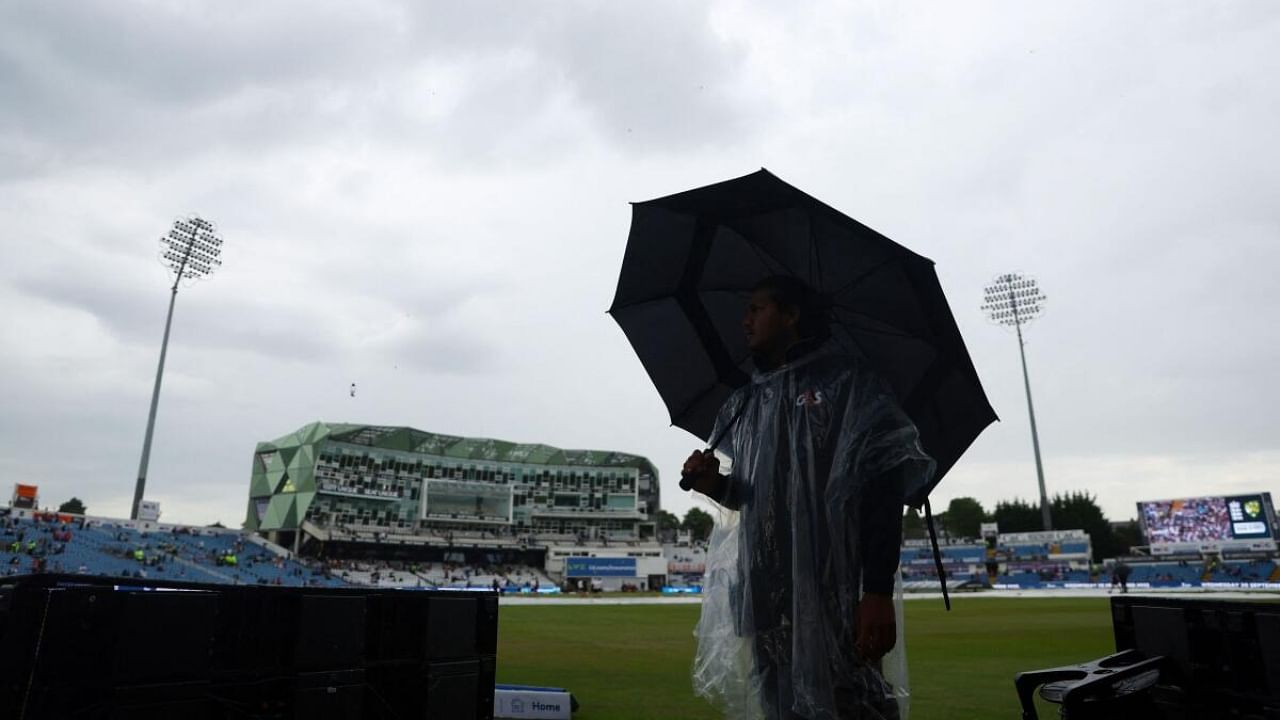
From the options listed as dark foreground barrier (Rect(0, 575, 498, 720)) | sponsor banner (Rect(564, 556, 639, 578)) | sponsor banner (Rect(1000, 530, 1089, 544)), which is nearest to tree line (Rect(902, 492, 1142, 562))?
sponsor banner (Rect(1000, 530, 1089, 544))

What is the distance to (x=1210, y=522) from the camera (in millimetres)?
52875

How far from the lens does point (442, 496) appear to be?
83.2m

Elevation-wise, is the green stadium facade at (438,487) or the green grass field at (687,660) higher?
the green stadium facade at (438,487)

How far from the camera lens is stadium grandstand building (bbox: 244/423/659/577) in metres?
77.3

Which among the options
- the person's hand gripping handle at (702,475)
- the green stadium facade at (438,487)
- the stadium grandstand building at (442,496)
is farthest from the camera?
the green stadium facade at (438,487)

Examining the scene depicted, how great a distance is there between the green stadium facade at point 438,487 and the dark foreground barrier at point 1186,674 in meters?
80.1

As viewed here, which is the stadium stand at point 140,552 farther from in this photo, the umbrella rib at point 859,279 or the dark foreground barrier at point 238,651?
the umbrella rib at point 859,279

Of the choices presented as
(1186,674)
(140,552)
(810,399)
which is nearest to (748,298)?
(810,399)

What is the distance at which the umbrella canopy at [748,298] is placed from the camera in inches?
123

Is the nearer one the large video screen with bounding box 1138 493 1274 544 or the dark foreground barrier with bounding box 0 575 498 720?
the dark foreground barrier with bounding box 0 575 498 720

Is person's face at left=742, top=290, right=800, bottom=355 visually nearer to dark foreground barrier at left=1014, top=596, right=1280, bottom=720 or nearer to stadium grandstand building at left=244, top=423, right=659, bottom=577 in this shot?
dark foreground barrier at left=1014, top=596, right=1280, bottom=720

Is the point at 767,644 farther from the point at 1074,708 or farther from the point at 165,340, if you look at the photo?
the point at 165,340

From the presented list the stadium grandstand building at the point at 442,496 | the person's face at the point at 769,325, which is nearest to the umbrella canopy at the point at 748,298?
the person's face at the point at 769,325

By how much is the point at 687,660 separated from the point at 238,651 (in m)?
9.52
